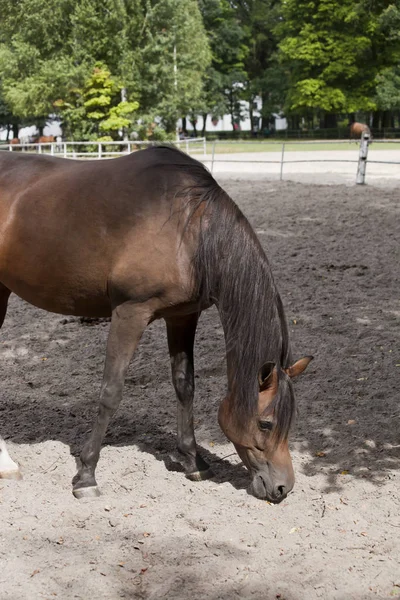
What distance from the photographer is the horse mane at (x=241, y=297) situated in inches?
132

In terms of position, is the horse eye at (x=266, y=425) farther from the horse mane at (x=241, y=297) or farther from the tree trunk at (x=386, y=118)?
the tree trunk at (x=386, y=118)

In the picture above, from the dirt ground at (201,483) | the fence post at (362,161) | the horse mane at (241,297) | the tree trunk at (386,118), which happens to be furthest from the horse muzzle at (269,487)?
the tree trunk at (386,118)

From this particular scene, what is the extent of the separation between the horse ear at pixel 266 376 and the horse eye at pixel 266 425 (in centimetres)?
15

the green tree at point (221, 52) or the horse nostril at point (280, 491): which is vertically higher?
the green tree at point (221, 52)

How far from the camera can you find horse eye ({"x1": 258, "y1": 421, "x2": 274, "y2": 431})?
3350 mm

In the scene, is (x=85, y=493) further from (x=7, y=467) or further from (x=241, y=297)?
(x=241, y=297)

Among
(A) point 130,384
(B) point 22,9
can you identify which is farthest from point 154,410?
(B) point 22,9

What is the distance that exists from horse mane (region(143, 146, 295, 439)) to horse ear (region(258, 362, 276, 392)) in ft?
0.13

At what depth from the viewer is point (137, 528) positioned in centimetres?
339

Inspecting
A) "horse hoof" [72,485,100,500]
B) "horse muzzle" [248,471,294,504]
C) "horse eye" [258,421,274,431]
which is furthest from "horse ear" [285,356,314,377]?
"horse hoof" [72,485,100,500]

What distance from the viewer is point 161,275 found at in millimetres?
3465

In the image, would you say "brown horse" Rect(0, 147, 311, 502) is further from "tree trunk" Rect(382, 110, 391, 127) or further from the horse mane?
"tree trunk" Rect(382, 110, 391, 127)

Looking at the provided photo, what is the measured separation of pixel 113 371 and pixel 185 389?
530 millimetres

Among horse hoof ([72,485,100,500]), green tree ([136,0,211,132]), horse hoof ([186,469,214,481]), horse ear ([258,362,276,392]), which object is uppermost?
green tree ([136,0,211,132])
